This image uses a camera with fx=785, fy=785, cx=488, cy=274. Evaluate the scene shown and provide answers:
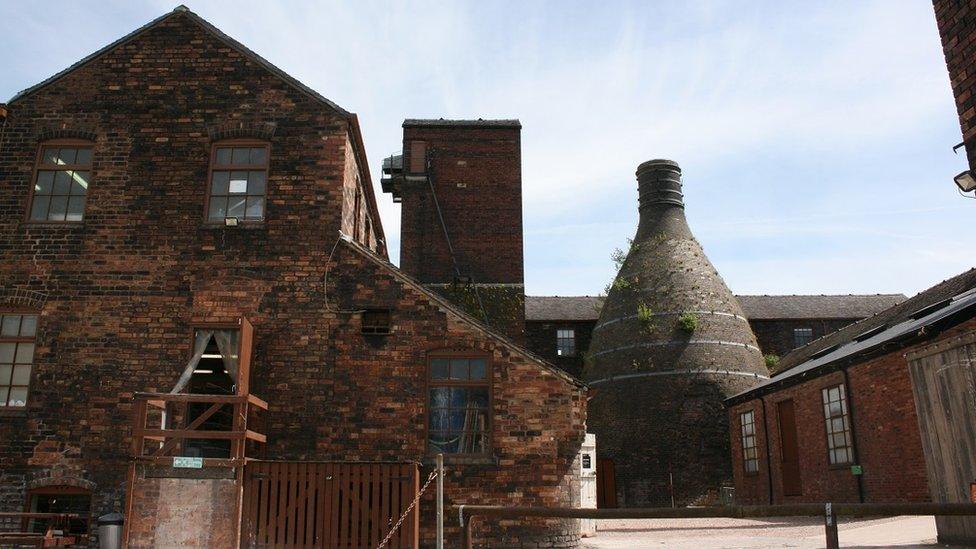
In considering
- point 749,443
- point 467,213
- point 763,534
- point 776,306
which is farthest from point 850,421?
point 776,306

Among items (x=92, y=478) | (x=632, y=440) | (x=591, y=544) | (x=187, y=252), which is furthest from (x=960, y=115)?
(x=632, y=440)

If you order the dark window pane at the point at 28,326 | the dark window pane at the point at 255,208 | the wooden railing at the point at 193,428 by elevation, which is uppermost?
the dark window pane at the point at 255,208

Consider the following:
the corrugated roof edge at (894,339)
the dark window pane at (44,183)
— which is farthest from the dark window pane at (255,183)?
the corrugated roof edge at (894,339)

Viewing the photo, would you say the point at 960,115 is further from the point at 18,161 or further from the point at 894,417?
the point at 18,161

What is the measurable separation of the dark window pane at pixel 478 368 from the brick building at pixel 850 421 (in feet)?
24.5

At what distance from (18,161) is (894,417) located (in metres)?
16.9

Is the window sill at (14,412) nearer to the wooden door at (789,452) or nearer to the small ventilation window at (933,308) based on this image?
the wooden door at (789,452)

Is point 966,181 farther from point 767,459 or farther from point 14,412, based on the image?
point 767,459

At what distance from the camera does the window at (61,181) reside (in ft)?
42.5

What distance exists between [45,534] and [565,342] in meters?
29.1

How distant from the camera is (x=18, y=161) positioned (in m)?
13.1

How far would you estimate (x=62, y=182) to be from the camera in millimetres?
13086

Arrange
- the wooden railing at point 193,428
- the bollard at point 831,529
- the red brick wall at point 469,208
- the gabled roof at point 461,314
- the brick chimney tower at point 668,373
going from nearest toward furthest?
the bollard at point 831,529 < the wooden railing at point 193,428 < the gabled roof at point 461,314 < the red brick wall at point 469,208 < the brick chimney tower at point 668,373

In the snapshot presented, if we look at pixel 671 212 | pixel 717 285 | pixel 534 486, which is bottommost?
pixel 534 486
